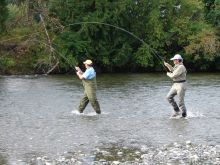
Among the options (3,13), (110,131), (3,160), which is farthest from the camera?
(3,13)

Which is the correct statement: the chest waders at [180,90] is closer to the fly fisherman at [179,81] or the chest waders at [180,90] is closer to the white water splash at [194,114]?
the fly fisherman at [179,81]

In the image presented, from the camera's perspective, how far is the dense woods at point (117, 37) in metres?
46.2

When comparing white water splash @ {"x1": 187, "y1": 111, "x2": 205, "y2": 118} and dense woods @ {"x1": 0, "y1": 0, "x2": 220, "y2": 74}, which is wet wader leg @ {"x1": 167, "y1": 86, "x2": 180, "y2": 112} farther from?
dense woods @ {"x1": 0, "y1": 0, "x2": 220, "y2": 74}

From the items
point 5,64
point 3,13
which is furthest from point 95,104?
point 5,64

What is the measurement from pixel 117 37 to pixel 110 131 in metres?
33.2

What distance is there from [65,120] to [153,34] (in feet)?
108

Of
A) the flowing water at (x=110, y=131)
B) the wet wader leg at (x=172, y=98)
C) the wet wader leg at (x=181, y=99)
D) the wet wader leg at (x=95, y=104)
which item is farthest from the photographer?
the wet wader leg at (x=95, y=104)

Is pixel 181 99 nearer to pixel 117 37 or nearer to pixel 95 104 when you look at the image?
pixel 95 104

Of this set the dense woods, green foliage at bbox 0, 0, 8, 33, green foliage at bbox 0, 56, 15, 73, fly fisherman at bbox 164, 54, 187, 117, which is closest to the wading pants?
fly fisherman at bbox 164, 54, 187, 117

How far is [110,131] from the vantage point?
16.2 meters

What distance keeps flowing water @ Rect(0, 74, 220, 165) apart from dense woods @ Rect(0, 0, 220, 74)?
1957 centimetres

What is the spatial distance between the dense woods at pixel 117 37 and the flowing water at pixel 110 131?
1957cm

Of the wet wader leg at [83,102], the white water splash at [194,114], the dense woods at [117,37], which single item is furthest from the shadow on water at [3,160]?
the dense woods at [117,37]

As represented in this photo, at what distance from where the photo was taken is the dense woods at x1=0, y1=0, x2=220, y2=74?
4622 centimetres
